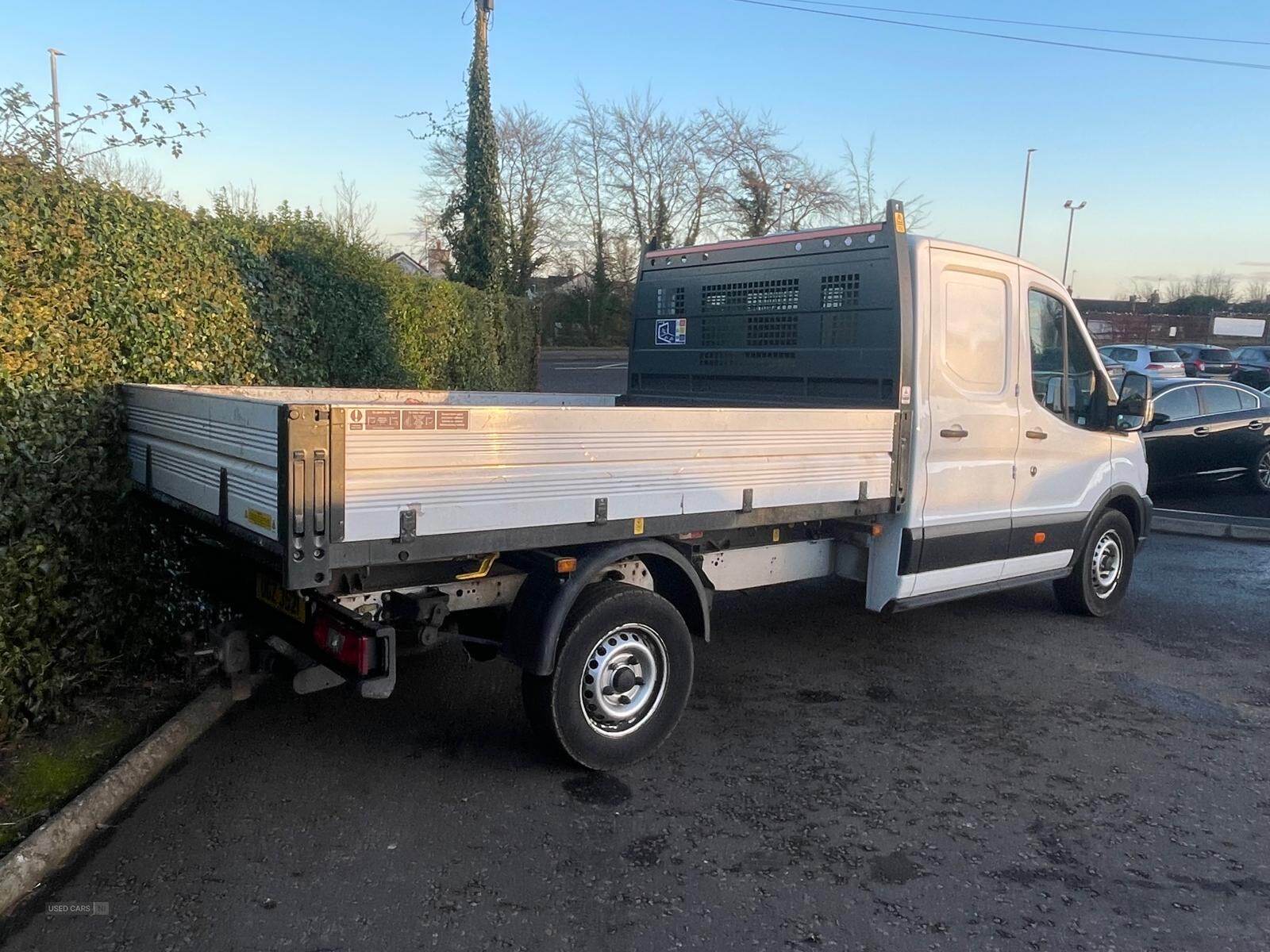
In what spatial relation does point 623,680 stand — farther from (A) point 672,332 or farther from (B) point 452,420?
(A) point 672,332

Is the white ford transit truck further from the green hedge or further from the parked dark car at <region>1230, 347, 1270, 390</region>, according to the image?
the parked dark car at <region>1230, 347, 1270, 390</region>

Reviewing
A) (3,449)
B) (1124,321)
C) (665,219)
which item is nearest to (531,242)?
(665,219)

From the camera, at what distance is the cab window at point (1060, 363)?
20.1 ft

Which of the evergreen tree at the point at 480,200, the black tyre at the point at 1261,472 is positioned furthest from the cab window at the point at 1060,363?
the evergreen tree at the point at 480,200

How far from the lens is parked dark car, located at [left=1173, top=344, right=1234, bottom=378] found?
2867cm

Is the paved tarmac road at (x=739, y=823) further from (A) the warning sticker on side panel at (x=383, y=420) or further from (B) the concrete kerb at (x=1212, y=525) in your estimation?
(B) the concrete kerb at (x=1212, y=525)

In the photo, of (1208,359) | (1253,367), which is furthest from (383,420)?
(1253,367)

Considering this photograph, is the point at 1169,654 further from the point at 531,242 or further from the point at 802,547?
the point at 531,242

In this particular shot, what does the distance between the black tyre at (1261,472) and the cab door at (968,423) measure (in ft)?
28.1

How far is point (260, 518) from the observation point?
3412mm

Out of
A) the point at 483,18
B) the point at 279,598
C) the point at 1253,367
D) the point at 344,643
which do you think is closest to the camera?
the point at 344,643

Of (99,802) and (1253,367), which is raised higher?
(1253,367)

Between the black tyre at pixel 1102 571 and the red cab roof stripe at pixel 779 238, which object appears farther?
the black tyre at pixel 1102 571

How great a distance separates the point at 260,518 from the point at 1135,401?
18.7 ft
